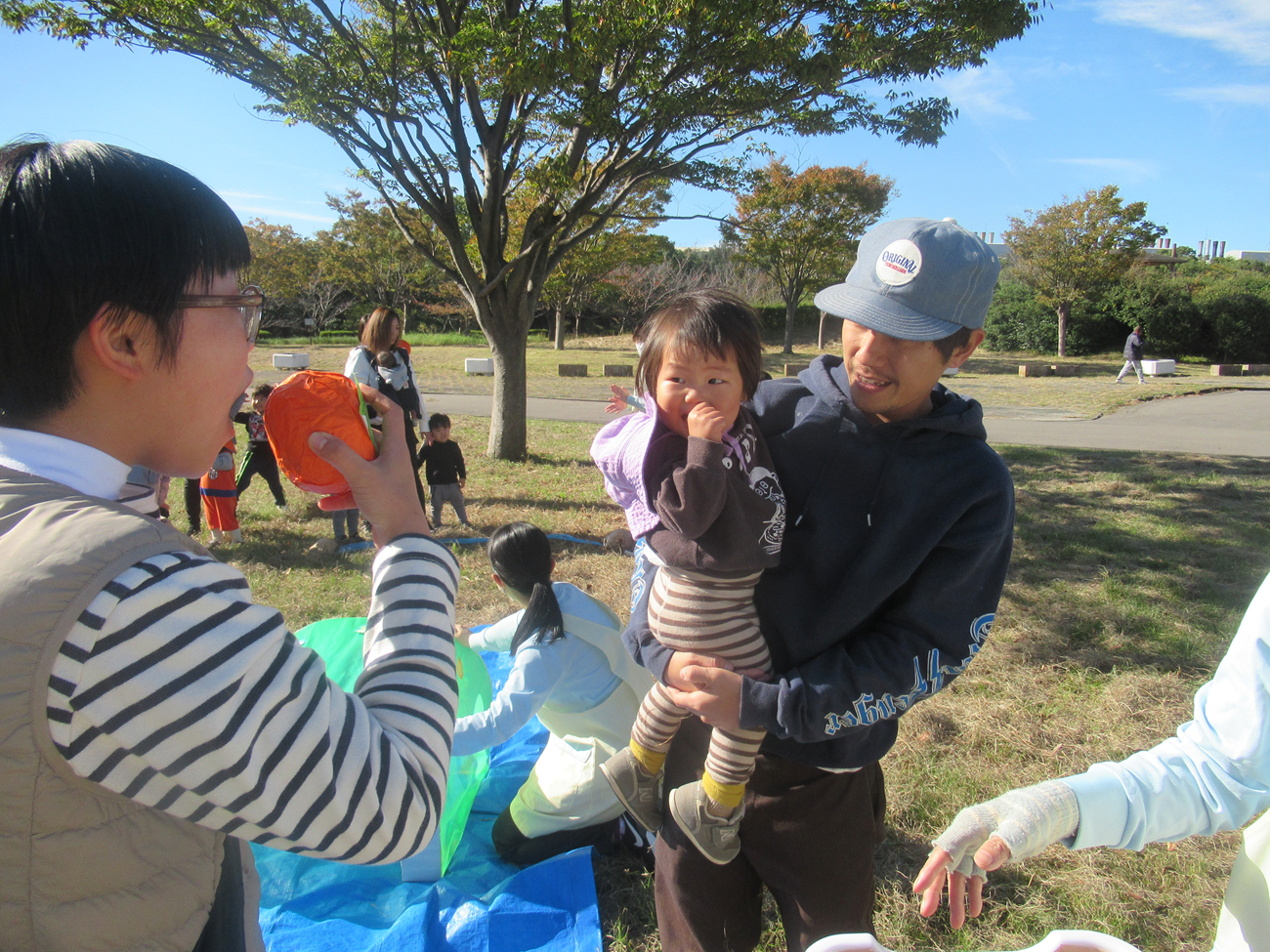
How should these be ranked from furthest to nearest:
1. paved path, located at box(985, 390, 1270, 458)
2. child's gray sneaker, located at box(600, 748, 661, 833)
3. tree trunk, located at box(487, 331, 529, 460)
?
paved path, located at box(985, 390, 1270, 458) < tree trunk, located at box(487, 331, 529, 460) < child's gray sneaker, located at box(600, 748, 661, 833)

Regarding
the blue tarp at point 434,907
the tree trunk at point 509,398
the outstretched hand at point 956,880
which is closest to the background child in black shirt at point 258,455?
the tree trunk at point 509,398

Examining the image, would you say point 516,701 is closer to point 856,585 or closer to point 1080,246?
point 856,585

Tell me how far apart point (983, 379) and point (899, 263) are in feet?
75.9

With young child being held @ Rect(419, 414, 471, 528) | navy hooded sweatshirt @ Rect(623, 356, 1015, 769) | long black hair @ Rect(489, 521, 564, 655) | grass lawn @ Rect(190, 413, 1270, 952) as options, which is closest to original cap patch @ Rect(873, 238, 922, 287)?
navy hooded sweatshirt @ Rect(623, 356, 1015, 769)

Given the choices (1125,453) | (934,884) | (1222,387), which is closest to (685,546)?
(934,884)

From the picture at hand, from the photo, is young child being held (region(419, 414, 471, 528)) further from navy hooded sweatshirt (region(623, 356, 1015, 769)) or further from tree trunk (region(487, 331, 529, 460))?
navy hooded sweatshirt (region(623, 356, 1015, 769))

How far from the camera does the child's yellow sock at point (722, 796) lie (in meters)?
1.71

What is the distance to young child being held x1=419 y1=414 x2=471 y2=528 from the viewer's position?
6.78 metres

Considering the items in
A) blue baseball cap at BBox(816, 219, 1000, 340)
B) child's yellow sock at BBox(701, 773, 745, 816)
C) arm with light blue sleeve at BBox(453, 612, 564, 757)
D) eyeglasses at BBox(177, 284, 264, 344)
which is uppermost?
blue baseball cap at BBox(816, 219, 1000, 340)

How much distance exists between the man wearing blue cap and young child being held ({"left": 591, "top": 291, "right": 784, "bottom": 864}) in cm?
7

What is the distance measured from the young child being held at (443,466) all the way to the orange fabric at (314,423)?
544 centimetres

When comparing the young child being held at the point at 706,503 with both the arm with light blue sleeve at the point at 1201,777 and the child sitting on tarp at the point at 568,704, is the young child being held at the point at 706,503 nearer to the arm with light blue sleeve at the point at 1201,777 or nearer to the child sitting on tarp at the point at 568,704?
the arm with light blue sleeve at the point at 1201,777

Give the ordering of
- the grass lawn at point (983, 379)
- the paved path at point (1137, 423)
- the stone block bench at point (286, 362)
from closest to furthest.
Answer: the paved path at point (1137, 423)
the grass lawn at point (983, 379)
the stone block bench at point (286, 362)

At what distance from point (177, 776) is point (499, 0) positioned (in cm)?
833
